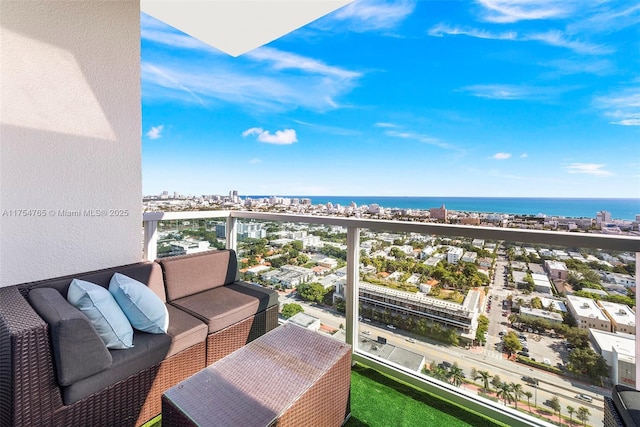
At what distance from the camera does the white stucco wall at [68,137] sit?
6.01 ft

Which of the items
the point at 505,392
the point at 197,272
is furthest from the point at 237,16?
the point at 505,392

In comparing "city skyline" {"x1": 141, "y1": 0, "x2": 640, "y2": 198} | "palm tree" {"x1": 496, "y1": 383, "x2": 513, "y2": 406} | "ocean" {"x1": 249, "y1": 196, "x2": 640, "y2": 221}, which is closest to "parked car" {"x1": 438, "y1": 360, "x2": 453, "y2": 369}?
"palm tree" {"x1": 496, "y1": 383, "x2": 513, "y2": 406}

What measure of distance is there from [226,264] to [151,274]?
0.74 metres

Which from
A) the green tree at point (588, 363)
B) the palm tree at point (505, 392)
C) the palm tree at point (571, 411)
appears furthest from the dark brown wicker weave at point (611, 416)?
the palm tree at point (505, 392)

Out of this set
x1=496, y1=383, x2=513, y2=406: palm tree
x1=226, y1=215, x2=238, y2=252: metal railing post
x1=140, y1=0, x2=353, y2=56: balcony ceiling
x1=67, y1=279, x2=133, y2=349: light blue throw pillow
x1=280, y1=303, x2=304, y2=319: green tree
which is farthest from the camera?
x1=226, y1=215, x2=238, y2=252: metal railing post

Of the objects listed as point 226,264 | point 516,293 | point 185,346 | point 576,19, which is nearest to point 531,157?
point 576,19

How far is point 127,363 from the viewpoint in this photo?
150 cm

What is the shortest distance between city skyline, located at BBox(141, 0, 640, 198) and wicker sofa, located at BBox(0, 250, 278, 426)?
1.19m

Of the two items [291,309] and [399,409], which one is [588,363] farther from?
[291,309]

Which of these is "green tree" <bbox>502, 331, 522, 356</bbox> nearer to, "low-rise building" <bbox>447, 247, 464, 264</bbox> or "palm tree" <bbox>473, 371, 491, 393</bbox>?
"palm tree" <bbox>473, 371, 491, 393</bbox>

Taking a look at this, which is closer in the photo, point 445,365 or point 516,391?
point 516,391

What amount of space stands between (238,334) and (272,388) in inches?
43.3

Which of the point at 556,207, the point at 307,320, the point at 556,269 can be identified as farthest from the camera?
the point at 556,207

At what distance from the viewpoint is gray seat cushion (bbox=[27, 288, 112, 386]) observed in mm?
1231
